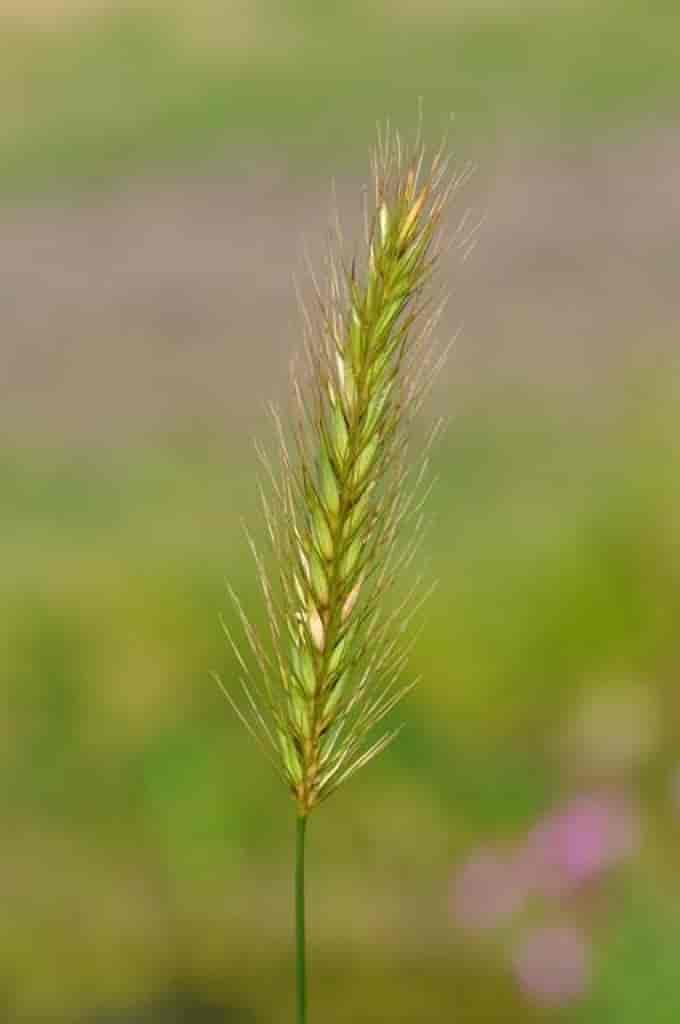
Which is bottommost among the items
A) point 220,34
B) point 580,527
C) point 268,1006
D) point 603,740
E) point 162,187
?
point 268,1006

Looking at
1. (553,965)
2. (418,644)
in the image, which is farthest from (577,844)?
(418,644)

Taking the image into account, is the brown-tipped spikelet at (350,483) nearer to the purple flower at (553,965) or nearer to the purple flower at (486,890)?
the purple flower at (553,965)

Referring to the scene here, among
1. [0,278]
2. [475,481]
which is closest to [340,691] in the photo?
[475,481]

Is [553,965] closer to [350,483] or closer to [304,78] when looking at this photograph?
[350,483]

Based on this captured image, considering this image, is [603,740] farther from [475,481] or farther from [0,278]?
[0,278]

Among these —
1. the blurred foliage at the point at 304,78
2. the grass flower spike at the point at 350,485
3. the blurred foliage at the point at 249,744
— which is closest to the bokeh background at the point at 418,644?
the blurred foliage at the point at 249,744

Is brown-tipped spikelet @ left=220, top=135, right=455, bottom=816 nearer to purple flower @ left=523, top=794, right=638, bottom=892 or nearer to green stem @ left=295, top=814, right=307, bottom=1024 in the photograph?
green stem @ left=295, top=814, right=307, bottom=1024

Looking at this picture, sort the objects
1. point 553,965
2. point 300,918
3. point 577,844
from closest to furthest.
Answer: point 300,918 → point 553,965 → point 577,844
